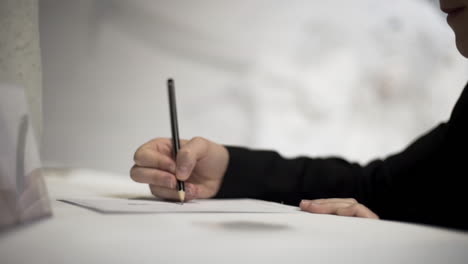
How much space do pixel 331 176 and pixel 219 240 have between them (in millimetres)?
321

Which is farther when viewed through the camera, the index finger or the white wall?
the index finger

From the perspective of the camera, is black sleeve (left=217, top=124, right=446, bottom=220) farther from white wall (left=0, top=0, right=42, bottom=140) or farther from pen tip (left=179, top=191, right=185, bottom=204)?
white wall (left=0, top=0, right=42, bottom=140)

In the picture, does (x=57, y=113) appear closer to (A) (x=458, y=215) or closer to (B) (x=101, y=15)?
(B) (x=101, y=15)

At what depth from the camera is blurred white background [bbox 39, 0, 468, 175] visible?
0.98 feet

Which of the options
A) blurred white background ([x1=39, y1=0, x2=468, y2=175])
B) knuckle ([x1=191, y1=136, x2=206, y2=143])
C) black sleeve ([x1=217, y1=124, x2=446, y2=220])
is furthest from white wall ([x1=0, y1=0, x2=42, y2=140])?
black sleeve ([x1=217, y1=124, x2=446, y2=220])

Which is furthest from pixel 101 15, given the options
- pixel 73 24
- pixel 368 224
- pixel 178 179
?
pixel 368 224

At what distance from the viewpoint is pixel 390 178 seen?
49cm

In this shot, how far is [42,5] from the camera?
265 millimetres

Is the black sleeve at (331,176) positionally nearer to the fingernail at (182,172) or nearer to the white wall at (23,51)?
the fingernail at (182,172)

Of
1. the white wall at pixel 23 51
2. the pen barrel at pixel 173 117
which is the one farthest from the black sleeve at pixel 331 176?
the white wall at pixel 23 51

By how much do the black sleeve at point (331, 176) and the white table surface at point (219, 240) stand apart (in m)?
0.15

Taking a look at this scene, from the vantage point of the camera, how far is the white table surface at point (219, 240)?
0.15 m

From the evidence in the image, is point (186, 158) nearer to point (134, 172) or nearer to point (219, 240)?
point (134, 172)

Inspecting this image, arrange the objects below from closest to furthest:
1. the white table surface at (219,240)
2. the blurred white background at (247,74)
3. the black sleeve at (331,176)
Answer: the white table surface at (219,240), the blurred white background at (247,74), the black sleeve at (331,176)
